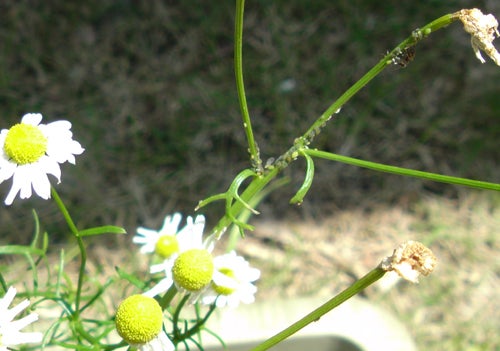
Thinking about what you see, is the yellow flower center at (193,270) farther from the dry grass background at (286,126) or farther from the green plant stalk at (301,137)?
the dry grass background at (286,126)

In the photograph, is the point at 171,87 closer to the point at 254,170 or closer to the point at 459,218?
the point at 459,218

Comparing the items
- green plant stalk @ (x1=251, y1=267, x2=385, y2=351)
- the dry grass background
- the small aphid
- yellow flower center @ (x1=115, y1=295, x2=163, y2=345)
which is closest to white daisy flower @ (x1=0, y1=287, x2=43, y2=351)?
yellow flower center @ (x1=115, y1=295, x2=163, y2=345)

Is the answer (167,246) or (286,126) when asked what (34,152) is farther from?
(286,126)

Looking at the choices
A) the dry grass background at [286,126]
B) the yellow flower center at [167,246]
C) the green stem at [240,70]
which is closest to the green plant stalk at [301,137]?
the green stem at [240,70]

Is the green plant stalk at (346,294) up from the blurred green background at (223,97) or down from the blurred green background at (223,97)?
down

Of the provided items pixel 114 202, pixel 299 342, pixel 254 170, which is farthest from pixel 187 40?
pixel 254 170

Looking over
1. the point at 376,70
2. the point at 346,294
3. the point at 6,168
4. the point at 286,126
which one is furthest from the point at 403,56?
the point at 286,126

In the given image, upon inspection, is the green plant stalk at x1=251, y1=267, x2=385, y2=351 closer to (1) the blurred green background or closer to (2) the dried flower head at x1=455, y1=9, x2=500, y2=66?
(2) the dried flower head at x1=455, y1=9, x2=500, y2=66
